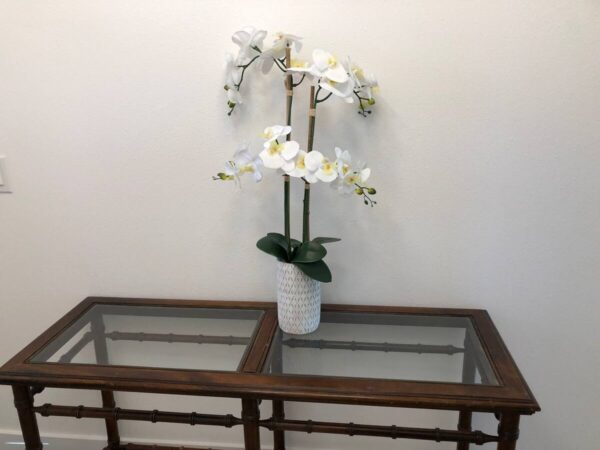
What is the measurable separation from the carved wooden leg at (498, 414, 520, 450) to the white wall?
1.32ft

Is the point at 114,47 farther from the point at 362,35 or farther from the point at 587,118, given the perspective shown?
the point at 587,118

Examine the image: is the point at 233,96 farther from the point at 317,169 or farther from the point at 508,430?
the point at 508,430

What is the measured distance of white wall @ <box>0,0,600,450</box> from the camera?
108cm

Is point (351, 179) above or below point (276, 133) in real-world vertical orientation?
below

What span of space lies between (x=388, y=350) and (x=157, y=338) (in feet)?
2.12

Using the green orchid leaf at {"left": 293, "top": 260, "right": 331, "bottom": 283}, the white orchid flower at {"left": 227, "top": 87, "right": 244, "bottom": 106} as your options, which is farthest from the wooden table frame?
the white orchid flower at {"left": 227, "top": 87, "right": 244, "bottom": 106}

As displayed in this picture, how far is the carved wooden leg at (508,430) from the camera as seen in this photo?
862mm

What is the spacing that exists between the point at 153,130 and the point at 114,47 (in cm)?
24

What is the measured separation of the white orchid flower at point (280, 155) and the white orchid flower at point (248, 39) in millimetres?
256

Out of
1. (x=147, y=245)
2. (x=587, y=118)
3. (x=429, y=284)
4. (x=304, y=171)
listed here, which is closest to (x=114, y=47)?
(x=147, y=245)

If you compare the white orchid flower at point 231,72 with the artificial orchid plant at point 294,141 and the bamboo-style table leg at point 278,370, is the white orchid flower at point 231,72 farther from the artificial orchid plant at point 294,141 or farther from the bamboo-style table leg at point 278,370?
the bamboo-style table leg at point 278,370

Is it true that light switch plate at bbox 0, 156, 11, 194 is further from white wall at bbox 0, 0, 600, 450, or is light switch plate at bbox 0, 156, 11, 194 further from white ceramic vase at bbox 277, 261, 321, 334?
white ceramic vase at bbox 277, 261, 321, 334

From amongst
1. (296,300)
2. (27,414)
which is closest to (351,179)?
(296,300)

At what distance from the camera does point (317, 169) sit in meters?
0.95
